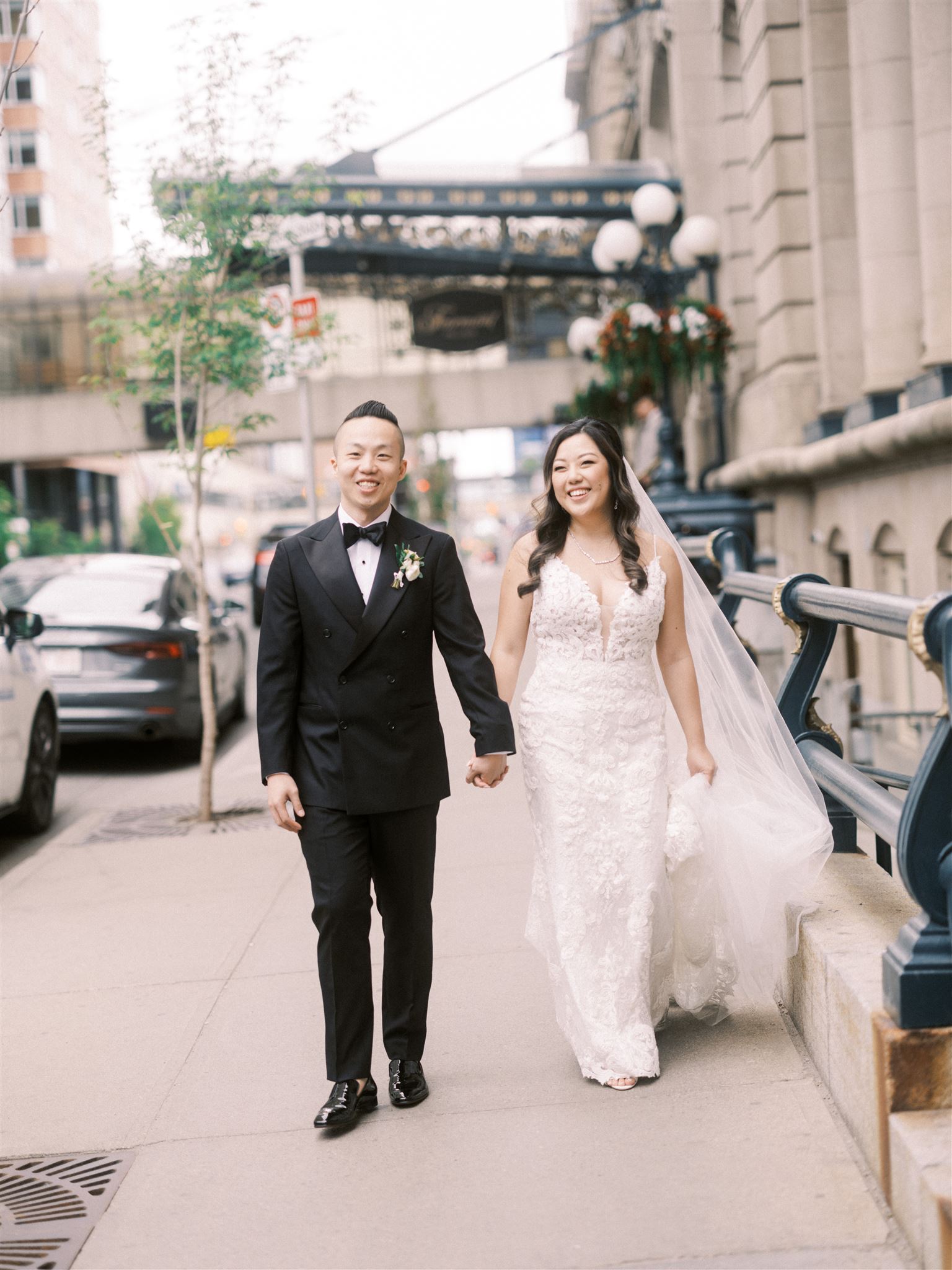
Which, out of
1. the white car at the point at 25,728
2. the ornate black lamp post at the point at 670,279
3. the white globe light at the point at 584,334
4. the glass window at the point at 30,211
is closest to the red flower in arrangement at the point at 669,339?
the ornate black lamp post at the point at 670,279

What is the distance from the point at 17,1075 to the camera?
473 centimetres

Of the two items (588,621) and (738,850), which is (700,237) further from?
(738,850)

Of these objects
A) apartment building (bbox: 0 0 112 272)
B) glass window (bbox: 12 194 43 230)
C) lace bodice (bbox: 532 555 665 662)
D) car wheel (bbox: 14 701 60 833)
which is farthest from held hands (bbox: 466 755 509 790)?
glass window (bbox: 12 194 43 230)

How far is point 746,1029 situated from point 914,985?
146 centimetres

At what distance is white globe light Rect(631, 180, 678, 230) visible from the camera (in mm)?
15867

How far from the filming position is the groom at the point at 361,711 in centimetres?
404

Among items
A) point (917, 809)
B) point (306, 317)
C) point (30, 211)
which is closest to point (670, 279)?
point (306, 317)

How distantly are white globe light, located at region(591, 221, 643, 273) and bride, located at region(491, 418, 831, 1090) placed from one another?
39.1ft

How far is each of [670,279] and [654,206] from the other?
1.22 meters

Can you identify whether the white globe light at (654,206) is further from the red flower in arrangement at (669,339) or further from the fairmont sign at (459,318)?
the fairmont sign at (459,318)

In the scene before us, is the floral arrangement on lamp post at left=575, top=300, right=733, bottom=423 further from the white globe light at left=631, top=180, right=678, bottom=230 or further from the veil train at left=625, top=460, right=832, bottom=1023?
the veil train at left=625, top=460, right=832, bottom=1023

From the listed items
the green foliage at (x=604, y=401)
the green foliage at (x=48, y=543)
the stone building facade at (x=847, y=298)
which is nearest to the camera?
the stone building facade at (x=847, y=298)

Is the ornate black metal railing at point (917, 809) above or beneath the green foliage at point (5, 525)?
beneath

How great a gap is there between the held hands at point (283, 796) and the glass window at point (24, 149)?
76.7 m
